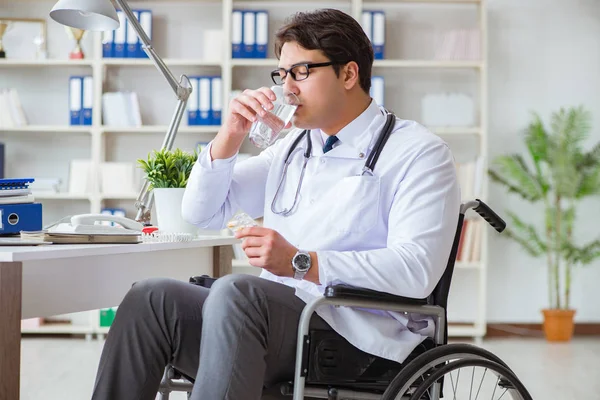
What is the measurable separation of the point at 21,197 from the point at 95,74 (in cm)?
320

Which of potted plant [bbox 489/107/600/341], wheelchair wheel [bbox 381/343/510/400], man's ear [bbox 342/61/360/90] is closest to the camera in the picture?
wheelchair wheel [bbox 381/343/510/400]

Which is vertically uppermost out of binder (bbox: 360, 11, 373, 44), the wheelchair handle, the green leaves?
binder (bbox: 360, 11, 373, 44)

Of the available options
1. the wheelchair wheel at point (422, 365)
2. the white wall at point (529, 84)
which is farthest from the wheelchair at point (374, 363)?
the white wall at point (529, 84)

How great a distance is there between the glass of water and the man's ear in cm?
14

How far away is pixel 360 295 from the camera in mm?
1437

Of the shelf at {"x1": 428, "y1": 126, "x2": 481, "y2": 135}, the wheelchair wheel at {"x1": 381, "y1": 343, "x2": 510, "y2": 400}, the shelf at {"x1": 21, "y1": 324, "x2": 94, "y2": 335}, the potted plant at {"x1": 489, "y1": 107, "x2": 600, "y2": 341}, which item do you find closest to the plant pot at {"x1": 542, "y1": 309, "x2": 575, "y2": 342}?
the potted plant at {"x1": 489, "y1": 107, "x2": 600, "y2": 341}

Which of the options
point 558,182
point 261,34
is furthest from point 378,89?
point 558,182

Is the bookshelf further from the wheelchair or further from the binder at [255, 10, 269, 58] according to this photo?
the wheelchair

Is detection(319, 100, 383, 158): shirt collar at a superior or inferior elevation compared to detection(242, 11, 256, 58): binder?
inferior

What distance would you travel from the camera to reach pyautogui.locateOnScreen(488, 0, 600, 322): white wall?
5.02 metres

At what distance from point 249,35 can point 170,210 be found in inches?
111

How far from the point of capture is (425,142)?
5.45 ft

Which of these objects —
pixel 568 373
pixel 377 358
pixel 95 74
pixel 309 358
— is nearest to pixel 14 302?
pixel 309 358

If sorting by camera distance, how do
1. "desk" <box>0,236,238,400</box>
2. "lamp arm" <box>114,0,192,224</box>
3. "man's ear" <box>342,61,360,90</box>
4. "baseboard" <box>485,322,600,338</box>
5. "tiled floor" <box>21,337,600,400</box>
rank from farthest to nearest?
"baseboard" <box>485,322,600,338</box>, "tiled floor" <box>21,337,600,400</box>, "lamp arm" <box>114,0,192,224</box>, "man's ear" <box>342,61,360,90</box>, "desk" <box>0,236,238,400</box>
